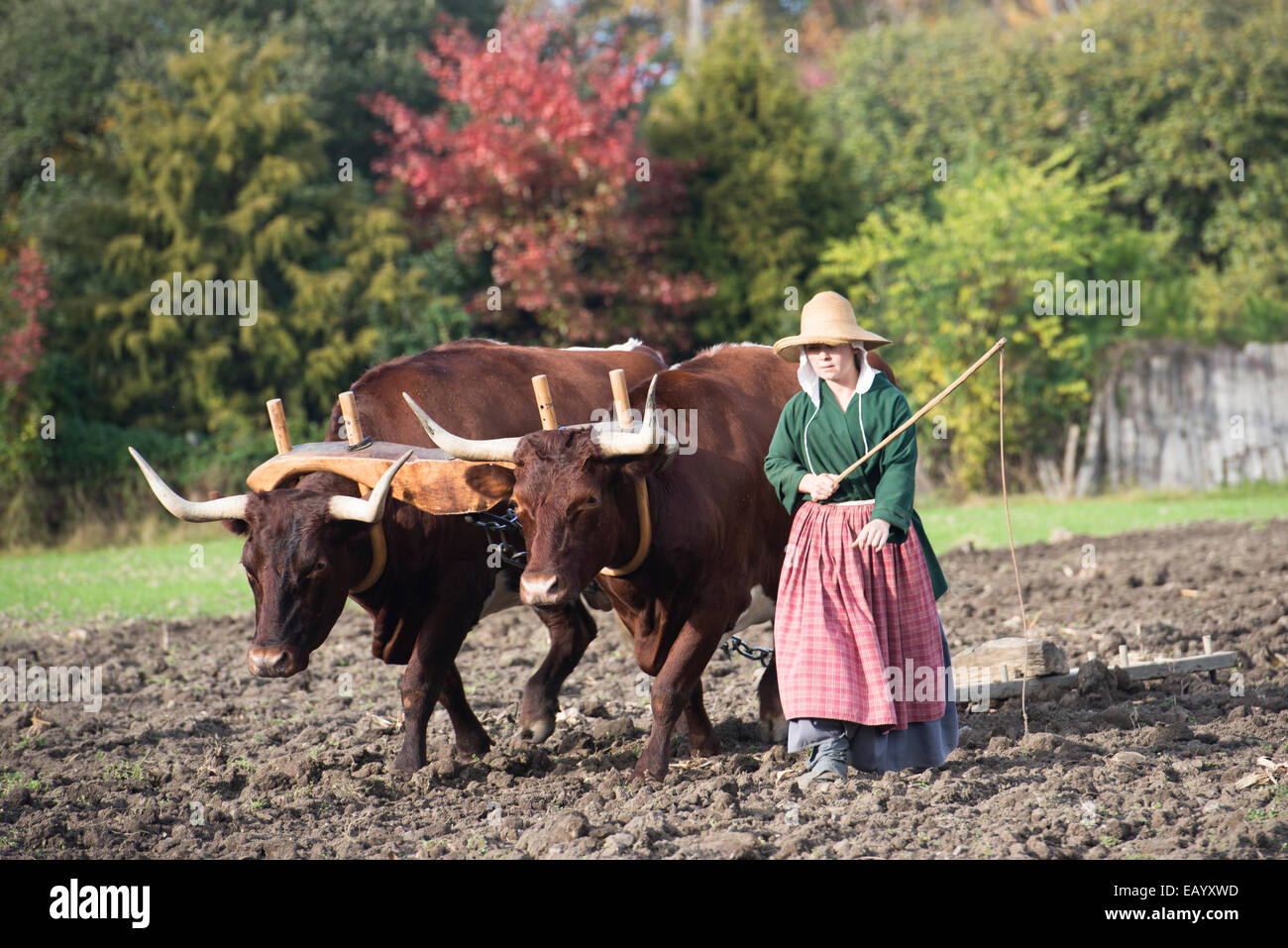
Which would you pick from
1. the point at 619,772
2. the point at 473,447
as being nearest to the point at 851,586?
the point at 619,772

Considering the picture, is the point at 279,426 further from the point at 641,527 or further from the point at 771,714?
the point at 771,714

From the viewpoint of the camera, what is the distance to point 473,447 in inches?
207

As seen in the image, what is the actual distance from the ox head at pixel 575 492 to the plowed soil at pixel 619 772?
34.4 inches

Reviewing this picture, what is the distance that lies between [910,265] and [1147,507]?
14.6 feet

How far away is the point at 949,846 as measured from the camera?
430cm

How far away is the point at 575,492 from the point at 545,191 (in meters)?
13.5

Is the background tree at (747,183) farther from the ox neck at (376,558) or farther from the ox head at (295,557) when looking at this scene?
the ox head at (295,557)

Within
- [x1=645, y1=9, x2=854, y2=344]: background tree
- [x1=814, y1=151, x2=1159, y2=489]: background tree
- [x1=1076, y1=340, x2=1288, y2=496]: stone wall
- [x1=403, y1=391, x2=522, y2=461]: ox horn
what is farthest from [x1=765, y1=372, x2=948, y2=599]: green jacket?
[x1=1076, y1=340, x2=1288, y2=496]: stone wall

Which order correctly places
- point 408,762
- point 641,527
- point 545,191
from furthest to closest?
1. point 545,191
2. point 408,762
3. point 641,527

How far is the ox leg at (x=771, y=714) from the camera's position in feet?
20.2

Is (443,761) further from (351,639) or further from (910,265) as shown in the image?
(910,265)

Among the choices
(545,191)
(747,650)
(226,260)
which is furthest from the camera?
(545,191)

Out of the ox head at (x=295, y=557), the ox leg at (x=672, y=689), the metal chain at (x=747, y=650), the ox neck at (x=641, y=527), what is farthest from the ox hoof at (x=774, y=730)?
the ox head at (x=295, y=557)

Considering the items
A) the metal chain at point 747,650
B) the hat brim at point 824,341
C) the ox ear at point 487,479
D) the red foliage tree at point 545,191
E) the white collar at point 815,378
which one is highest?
the red foliage tree at point 545,191
